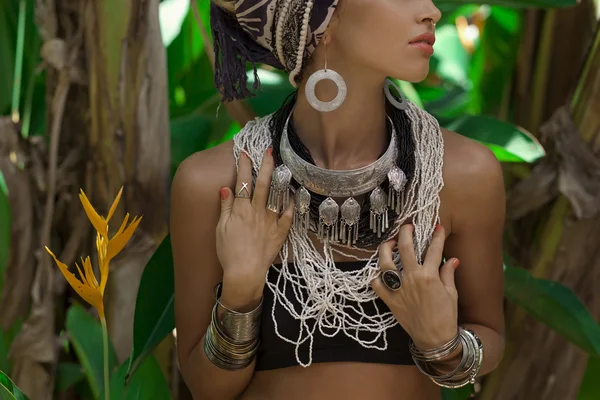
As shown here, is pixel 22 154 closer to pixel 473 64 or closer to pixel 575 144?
pixel 575 144

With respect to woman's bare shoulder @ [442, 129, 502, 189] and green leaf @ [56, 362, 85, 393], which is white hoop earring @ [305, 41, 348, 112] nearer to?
woman's bare shoulder @ [442, 129, 502, 189]

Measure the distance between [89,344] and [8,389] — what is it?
46 cm

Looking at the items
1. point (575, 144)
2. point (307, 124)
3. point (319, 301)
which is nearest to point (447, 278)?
point (319, 301)

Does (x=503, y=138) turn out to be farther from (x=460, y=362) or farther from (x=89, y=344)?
(x=89, y=344)

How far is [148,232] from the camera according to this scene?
1.71 metres

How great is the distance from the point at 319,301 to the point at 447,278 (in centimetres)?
18

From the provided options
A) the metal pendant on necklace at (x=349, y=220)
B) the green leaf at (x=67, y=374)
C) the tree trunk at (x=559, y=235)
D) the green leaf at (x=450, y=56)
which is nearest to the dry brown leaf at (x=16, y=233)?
the green leaf at (x=67, y=374)

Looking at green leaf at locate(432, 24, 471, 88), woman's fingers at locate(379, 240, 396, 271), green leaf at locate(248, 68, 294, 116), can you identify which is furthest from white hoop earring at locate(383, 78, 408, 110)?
green leaf at locate(432, 24, 471, 88)

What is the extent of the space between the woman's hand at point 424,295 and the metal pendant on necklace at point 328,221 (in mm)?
77

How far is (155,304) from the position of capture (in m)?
1.60

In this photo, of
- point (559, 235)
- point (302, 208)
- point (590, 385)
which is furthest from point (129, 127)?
point (590, 385)

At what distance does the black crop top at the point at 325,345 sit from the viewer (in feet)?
4.30

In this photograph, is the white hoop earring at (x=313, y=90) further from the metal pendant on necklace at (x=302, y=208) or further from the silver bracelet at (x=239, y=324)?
the silver bracelet at (x=239, y=324)

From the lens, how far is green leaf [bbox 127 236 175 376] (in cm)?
156
